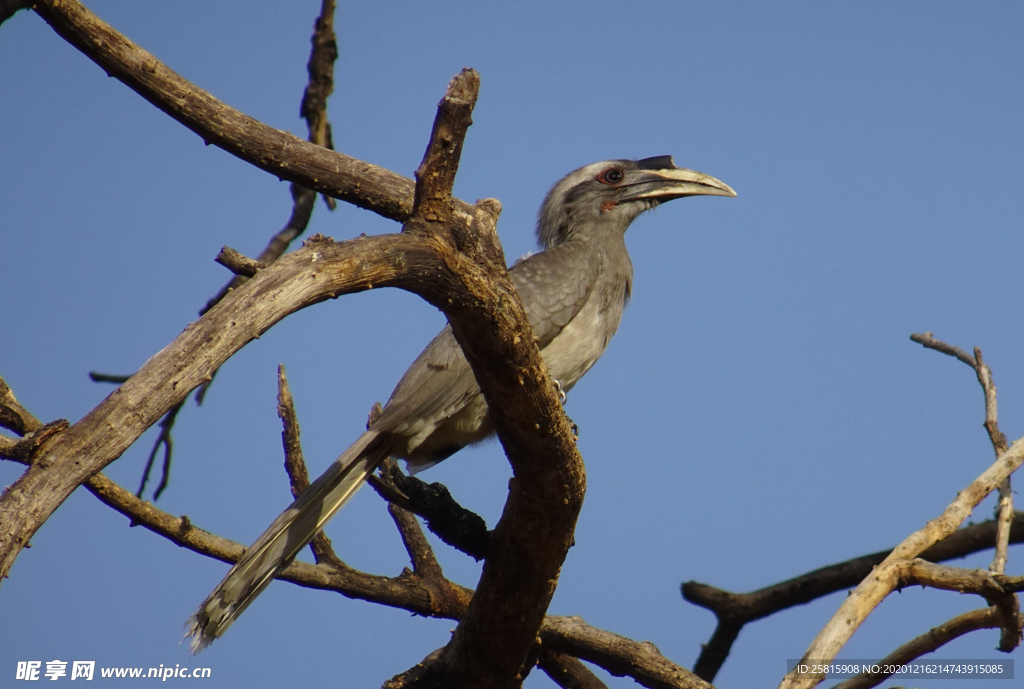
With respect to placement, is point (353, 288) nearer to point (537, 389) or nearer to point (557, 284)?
point (537, 389)

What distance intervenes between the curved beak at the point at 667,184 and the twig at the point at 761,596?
124 inches

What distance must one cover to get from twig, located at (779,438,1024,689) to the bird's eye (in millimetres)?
3157

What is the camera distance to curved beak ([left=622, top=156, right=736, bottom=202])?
608 cm

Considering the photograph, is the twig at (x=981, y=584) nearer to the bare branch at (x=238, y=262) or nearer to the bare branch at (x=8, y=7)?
the bare branch at (x=238, y=262)

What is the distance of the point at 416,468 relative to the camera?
5.30 m

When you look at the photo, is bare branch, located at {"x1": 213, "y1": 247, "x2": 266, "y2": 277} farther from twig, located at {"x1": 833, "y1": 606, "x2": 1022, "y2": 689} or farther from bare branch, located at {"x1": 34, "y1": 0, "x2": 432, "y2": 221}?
twig, located at {"x1": 833, "y1": 606, "x2": 1022, "y2": 689}

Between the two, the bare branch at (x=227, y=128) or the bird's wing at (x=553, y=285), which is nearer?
the bare branch at (x=227, y=128)

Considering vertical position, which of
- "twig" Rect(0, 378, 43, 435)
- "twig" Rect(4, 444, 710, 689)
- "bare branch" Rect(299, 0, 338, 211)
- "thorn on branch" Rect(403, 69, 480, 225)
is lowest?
"twig" Rect(0, 378, 43, 435)

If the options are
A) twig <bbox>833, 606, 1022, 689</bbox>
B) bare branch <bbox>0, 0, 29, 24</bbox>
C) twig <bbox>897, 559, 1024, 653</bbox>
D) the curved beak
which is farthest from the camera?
the curved beak

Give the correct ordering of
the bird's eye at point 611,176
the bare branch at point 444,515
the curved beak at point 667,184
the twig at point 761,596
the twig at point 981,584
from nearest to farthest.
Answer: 1. the twig at point 981,584
2. the bare branch at point 444,515
3. the curved beak at point 667,184
4. the bird's eye at point 611,176
5. the twig at point 761,596

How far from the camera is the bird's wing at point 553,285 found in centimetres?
513

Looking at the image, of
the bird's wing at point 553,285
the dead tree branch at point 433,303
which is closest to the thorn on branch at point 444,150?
the dead tree branch at point 433,303

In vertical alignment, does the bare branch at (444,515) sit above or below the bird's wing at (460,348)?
below

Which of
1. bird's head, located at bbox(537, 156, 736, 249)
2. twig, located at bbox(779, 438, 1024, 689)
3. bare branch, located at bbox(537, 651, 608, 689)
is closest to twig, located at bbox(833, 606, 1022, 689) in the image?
twig, located at bbox(779, 438, 1024, 689)
